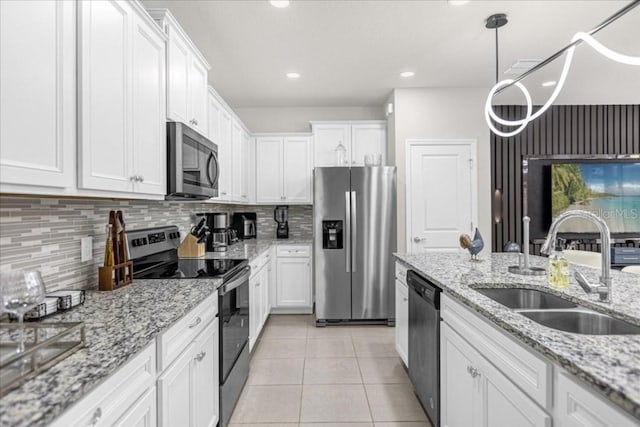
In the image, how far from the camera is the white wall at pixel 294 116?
493 centimetres

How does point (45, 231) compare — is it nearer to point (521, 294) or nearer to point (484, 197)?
point (521, 294)

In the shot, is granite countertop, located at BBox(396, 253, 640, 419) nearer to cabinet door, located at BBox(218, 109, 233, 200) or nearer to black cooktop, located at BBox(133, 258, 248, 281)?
black cooktop, located at BBox(133, 258, 248, 281)

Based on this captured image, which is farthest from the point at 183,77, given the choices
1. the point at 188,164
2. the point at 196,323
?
the point at 196,323

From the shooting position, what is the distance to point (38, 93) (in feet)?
3.49

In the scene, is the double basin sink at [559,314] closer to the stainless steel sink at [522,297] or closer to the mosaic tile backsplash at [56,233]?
the stainless steel sink at [522,297]

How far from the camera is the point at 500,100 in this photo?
186 inches

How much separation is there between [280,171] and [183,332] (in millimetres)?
3384

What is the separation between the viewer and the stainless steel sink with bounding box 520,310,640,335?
1329 mm

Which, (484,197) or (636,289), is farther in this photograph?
(484,197)

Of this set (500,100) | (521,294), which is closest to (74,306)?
(521,294)

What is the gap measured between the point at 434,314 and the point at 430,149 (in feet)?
8.67

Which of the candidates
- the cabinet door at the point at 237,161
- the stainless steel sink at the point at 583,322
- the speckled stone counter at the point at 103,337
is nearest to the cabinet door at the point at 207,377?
the speckled stone counter at the point at 103,337

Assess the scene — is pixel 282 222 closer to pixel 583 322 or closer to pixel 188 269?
pixel 188 269

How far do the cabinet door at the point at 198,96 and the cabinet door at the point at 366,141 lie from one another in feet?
7.42
